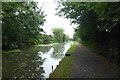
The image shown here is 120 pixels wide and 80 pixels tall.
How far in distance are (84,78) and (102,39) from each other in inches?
504

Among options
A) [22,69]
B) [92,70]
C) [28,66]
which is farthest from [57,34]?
[92,70]

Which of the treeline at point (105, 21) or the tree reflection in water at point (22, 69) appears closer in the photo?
the treeline at point (105, 21)

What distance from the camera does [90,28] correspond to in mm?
24906

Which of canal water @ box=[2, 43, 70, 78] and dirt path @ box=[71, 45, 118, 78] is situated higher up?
dirt path @ box=[71, 45, 118, 78]

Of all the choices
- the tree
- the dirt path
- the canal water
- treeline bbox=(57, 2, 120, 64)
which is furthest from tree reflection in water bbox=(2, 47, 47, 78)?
the tree

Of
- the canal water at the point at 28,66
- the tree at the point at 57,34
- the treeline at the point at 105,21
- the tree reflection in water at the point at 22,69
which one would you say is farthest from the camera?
the tree at the point at 57,34

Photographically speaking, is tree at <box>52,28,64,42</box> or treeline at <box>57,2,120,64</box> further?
tree at <box>52,28,64,42</box>

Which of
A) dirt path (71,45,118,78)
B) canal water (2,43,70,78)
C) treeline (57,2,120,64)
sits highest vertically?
treeline (57,2,120,64)

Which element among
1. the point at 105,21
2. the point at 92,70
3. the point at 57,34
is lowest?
the point at 92,70

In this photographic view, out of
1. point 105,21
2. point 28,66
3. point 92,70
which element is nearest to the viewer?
point 92,70

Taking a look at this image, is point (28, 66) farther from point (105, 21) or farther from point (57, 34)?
point (57, 34)

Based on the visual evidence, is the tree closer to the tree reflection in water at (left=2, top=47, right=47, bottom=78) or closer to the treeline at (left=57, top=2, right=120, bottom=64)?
the treeline at (left=57, top=2, right=120, bottom=64)

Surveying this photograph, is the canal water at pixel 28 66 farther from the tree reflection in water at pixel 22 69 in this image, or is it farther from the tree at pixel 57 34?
the tree at pixel 57 34

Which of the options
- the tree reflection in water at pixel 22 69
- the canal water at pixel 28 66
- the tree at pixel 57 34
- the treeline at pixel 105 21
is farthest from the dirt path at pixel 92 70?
the tree at pixel 57 34
